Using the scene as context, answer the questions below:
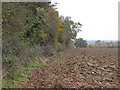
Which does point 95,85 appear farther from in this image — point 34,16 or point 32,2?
point 32,2

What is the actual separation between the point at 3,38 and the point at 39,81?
2.45 meters

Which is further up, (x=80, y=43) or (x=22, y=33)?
(x=22, y=33)

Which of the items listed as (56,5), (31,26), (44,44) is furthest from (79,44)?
(31,26)

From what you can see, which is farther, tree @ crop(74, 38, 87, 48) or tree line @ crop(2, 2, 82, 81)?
tree @ crop(74, 38, 87, 48)

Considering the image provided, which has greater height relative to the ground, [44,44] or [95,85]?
[44,44]

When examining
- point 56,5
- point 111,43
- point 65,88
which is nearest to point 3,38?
point 65,88

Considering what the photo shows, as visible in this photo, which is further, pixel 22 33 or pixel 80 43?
pixel 80 43

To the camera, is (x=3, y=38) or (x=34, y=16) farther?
(x=34, y=16)

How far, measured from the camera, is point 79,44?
34.7 metres

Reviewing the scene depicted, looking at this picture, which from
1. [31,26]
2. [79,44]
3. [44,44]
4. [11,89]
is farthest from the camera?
[79,44]

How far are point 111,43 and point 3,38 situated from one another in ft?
65.6

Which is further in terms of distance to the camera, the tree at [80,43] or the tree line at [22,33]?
the tree at [80,43]

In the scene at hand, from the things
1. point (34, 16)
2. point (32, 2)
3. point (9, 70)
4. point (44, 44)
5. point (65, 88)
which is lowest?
point (65, 88)

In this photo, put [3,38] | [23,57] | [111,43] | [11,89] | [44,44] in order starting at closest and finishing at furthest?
[11,89]
[3,38]
[23,57]
[44,44]
[111,43]
